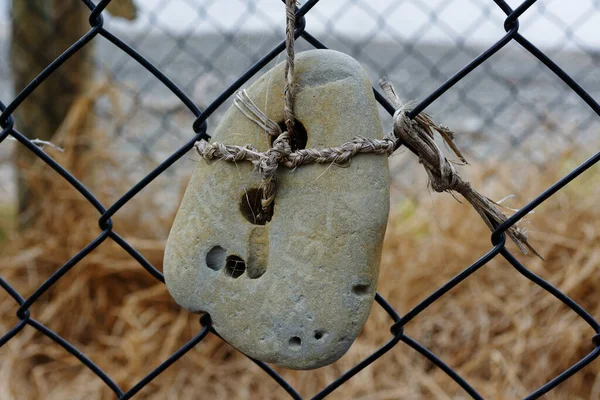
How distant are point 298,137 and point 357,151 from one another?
0.07m

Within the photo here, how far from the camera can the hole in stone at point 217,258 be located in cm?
53

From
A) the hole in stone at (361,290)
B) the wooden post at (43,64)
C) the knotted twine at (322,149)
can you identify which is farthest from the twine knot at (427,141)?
the wooden post at (43,64)

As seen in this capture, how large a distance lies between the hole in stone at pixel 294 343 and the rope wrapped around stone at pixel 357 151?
0.12 m

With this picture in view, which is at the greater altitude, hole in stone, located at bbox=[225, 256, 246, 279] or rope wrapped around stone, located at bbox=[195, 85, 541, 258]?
rope wrapped around stone, located at bbox=[195, 85, 541, 258]

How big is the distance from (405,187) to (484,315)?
664mm

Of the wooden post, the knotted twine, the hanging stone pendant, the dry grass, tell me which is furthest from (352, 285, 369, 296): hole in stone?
the wooden post

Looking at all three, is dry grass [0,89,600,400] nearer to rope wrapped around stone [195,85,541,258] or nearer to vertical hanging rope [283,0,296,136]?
rope wrapped around stone [195,85,541,258]

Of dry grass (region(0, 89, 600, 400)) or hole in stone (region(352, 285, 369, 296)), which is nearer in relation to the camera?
hole in stone (region(352, 285, 369, 296))

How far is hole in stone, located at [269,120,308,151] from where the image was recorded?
1.70ft

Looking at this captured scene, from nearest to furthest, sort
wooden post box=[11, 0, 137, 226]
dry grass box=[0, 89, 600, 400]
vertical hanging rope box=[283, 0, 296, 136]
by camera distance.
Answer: vertical hanging rope box=[283, 0, 296, 136]
dry grass box=[0, 89, 600, 400]
wooden post box=[11, 0, 137, 226]

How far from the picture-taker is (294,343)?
0.50m

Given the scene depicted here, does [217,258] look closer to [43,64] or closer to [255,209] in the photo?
[255,209]

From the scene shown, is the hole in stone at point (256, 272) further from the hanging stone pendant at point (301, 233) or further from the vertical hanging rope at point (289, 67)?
the vertical hanging rope at point (289, 67)

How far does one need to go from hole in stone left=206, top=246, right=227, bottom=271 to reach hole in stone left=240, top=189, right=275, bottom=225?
1.5 inches
